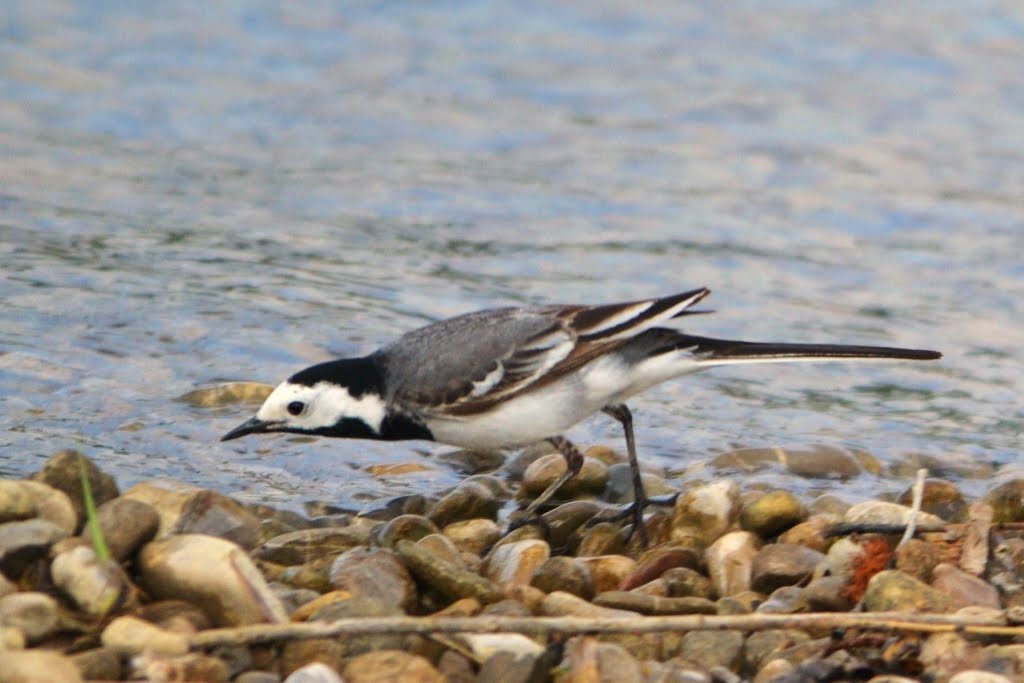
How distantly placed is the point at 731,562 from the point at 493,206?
241 inches

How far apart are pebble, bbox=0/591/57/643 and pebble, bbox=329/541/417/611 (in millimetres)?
1012

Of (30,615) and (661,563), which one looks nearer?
(30,615)

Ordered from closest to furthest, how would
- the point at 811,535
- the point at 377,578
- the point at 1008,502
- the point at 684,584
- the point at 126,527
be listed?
1. the point at 126,527
2. the point at 377,578
3. the point at 684,584
4. the point at 811,535
5. the point at 1008,502

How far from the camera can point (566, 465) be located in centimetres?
720

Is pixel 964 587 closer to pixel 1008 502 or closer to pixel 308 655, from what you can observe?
pixel 1008 502

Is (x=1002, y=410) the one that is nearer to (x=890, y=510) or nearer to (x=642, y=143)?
(x=890, y=510)

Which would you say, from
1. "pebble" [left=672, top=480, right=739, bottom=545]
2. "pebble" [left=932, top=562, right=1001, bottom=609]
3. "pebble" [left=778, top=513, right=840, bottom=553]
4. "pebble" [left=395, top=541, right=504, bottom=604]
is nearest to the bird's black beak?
"pebble" [left=395, top=541, right=504, bottom=604]

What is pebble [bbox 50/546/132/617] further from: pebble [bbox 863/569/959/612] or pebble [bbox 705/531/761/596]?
pebble [bbox 863/569/959/612]

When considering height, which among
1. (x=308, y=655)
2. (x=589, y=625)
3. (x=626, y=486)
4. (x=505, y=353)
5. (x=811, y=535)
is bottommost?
(x=626, y=486)

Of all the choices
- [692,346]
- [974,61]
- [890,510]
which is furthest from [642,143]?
[890,510]

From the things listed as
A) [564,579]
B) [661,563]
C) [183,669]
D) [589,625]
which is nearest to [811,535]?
[661,563]

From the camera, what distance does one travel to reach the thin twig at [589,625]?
4.46m

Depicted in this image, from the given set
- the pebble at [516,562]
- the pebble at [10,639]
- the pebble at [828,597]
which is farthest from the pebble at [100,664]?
the pebble at [828,597]

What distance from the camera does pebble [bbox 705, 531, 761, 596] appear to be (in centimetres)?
585
